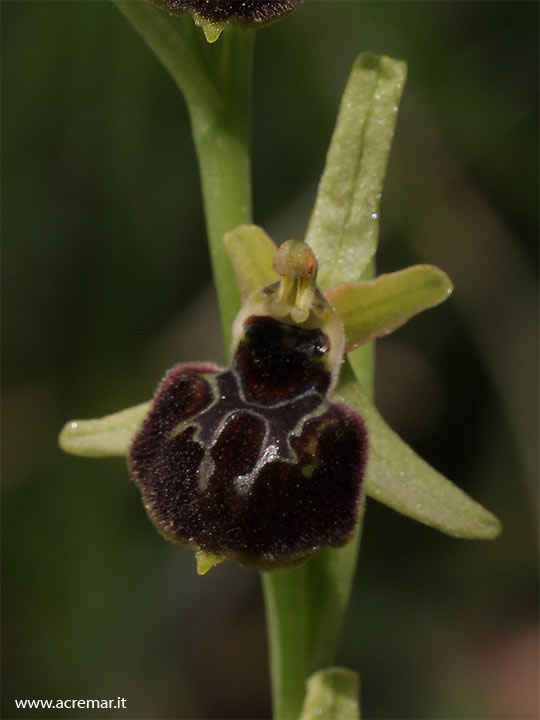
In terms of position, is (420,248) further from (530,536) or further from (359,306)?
(359,306)

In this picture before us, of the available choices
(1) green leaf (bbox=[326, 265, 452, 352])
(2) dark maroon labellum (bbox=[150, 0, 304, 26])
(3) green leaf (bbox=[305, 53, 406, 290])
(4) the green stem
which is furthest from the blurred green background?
(2) dark maroon labellum (bbox=[150, 0, 304, 26])

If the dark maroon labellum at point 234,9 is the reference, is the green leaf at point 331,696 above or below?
below

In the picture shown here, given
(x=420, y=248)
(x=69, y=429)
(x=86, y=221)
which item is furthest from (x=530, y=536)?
(x=69, y=429)

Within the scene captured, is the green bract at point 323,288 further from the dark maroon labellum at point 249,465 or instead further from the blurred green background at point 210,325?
the blurred green background at point 210,325

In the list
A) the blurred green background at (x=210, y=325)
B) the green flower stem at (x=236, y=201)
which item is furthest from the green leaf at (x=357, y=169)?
the blurred green background at (x=210, y=325)

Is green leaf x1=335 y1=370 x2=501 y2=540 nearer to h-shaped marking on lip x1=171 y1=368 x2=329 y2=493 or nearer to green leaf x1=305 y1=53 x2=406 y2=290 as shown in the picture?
h-shaped marking on lip x1=171 y1=368 x2=329 y2=493

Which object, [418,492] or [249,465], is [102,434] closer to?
[249,465]
